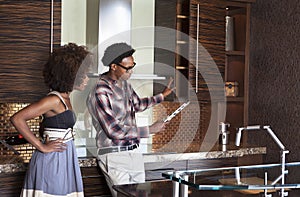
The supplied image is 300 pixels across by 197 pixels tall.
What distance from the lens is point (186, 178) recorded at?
7.64 ft

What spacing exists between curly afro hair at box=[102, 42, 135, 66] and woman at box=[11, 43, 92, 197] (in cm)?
43

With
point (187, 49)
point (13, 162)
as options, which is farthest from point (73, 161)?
point (187, 49)

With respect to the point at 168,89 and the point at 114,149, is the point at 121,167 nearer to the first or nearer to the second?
the point at 114,149

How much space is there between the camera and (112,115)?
3.65 m

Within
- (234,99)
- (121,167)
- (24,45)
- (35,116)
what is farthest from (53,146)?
(234,99)

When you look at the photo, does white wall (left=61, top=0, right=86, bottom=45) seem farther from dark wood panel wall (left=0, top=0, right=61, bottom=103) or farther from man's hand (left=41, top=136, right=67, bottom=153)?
man's hand (left=41, top=136, right=67, bottom=153)

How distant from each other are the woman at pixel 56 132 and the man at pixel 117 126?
0.32 metres

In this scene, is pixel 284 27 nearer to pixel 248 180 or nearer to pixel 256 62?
pixel 256 62

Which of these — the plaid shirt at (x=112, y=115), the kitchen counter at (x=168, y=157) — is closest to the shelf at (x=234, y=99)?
the kitchen counter at (x=168, y=157)

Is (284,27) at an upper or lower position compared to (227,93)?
upper

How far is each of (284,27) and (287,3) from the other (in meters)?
0.20

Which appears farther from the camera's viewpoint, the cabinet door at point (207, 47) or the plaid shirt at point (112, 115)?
the cabinet door at point (207, 47)

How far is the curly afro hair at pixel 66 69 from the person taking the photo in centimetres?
334

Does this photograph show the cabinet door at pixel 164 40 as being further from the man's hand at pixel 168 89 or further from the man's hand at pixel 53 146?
the man's hand at pixel 53 146
